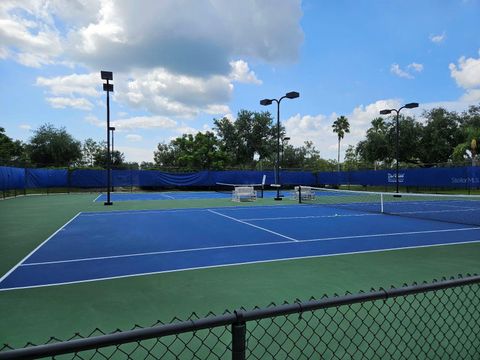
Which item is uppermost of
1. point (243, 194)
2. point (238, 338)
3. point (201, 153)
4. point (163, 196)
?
point (201, 153)

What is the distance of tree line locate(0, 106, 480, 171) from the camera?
1612 inches

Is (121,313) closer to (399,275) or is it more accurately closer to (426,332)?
(426,332)

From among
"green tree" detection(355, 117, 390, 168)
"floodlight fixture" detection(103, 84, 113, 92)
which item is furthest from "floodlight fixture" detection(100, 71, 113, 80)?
"green tree" detection(355, 117, 390, 168)

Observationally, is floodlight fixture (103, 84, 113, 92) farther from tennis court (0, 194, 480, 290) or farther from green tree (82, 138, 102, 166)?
green tree (82, 138, 102, 166)

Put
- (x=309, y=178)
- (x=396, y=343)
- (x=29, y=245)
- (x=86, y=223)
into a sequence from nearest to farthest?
(x=396, y=343), (x=29, y=245), (x=86, y=223), (x=309, y=178)

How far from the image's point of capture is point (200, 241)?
9547 mm

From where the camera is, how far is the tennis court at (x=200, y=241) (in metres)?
6.87

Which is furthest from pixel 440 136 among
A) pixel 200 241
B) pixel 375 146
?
pixel 200 241

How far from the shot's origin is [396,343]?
3.93 m

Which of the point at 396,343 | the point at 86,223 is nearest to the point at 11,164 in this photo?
the point at 86,223

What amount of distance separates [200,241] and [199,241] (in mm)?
25

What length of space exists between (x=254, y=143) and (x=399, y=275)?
5526 centimetres

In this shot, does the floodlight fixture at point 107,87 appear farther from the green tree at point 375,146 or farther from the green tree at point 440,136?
the green tree at point 440,136

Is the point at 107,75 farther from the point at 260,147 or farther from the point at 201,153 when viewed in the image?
the point at 260,147
